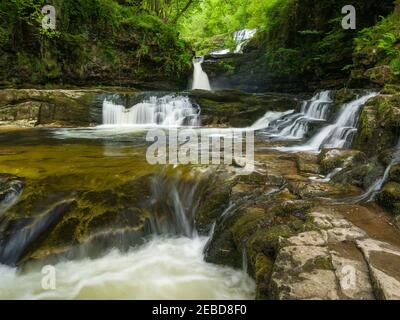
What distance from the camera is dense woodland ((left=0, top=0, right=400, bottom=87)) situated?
10.4 meters

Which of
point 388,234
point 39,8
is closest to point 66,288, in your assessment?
point 388,234

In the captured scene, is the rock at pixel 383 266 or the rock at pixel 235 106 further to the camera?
the rock at pixel 235 106

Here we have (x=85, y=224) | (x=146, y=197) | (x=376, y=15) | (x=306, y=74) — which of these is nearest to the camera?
(x=85, y=224)

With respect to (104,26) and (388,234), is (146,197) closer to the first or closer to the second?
(388,234)

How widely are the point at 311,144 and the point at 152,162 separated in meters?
4.28

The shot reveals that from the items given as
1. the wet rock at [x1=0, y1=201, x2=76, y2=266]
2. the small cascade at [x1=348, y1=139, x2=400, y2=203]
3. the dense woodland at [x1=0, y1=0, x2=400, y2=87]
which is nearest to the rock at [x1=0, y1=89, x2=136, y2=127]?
the dense woodland at [x1=0, y1=0, x2=400, y2=87]

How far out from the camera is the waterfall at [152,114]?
1165 centimetres

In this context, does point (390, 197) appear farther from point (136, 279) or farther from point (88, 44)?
point (88, 44)

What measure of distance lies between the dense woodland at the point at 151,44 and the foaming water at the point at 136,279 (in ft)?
24.3

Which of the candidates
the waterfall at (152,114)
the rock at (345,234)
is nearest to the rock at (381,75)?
the waterfall at (152,114)

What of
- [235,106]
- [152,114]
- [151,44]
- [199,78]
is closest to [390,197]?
[235,106]

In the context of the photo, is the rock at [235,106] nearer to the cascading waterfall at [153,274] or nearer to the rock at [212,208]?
the rock at [212,208]

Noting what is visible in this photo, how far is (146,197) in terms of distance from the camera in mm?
4609

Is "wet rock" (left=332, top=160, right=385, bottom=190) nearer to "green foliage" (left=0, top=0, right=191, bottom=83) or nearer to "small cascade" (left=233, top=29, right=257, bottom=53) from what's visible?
"green foliage" (left=0, top=0, right=191, bottom=83)
